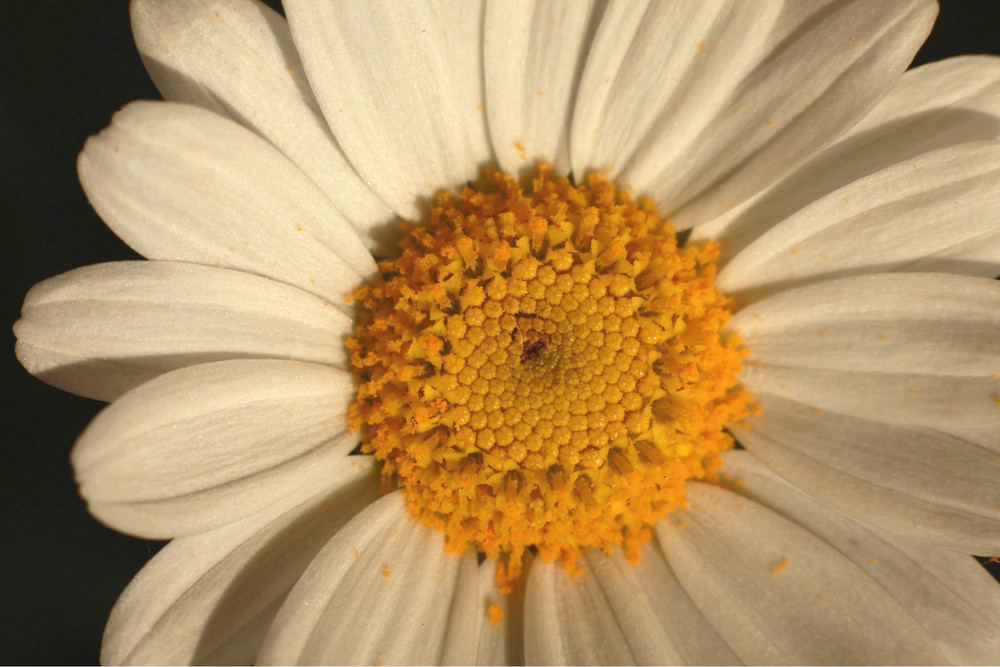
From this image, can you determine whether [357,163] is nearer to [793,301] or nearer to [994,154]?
[793,301]

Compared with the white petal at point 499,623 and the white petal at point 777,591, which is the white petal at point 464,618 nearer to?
the white petal at point 499,623

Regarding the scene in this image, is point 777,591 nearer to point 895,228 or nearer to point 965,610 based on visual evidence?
point 965,610

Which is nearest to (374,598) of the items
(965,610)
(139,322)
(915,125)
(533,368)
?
(533,368)

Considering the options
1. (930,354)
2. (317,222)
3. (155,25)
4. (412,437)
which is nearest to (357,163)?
(317,222)

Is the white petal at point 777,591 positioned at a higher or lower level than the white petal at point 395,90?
lower

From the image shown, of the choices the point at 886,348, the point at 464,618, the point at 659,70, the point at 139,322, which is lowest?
the point at 464,618

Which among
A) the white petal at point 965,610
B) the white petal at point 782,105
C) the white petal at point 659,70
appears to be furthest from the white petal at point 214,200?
the white petal at point 965,610
